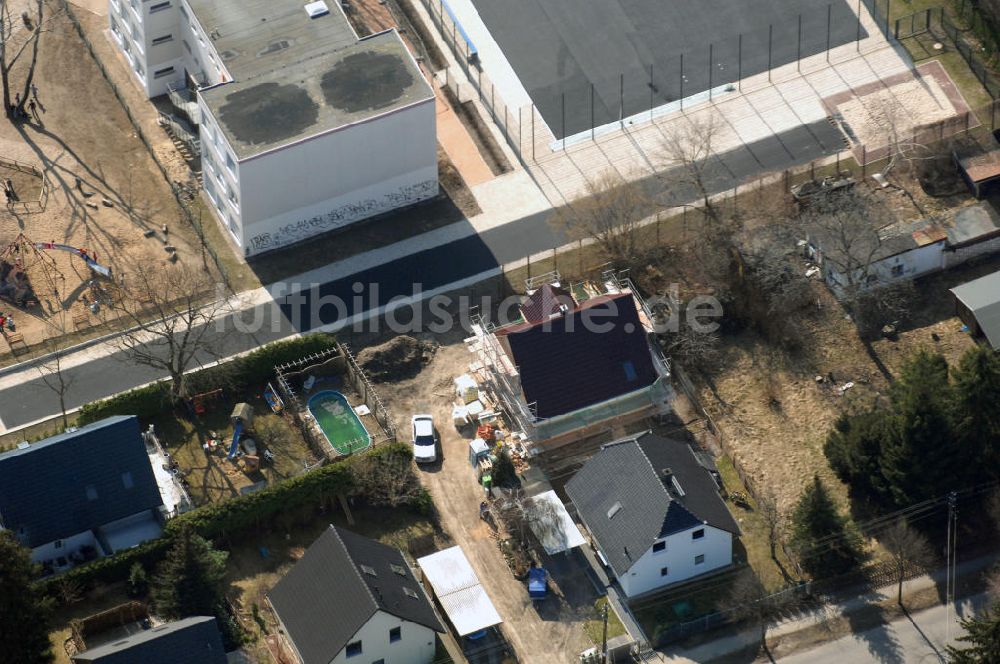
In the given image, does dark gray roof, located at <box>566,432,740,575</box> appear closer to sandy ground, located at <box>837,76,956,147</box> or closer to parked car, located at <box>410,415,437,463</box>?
parked car, located at <box>410,415,437,463</box>

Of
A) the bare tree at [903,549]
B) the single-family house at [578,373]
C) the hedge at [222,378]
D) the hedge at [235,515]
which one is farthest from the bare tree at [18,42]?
the bare tree at [903,549]

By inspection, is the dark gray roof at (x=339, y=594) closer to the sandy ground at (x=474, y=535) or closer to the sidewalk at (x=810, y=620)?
the sandy ground at (x=474, y=535)

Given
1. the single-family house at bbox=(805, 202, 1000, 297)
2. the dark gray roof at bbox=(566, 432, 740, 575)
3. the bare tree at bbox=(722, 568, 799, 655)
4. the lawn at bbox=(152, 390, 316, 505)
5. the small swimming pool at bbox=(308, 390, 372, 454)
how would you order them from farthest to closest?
1. the single-family house at bbox=(805, 202, 1000, 297)
2. the small swimming pool at bbox=(308, 390, 372, 454)
3. the lawn at bbox=(152, 390, 316, 505)
4. the bare tree at bbox=(722, 568, 799, 655)
5. the dark gray roof at bbox=(566, 432, 740, 575)

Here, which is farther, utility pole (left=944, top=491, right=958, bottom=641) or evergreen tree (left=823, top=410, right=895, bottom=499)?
evergreen tree (left=823, top=410, right=895, bottom=499)

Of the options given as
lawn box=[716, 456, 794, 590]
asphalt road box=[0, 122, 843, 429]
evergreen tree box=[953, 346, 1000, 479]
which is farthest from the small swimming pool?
evergreen tree box=[953, 346, 1000, 479]

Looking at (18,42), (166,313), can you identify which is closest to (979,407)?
(166,313)

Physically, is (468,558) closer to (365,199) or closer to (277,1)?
(365,199)

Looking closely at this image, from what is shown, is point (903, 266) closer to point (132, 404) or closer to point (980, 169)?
point (980, 169)
